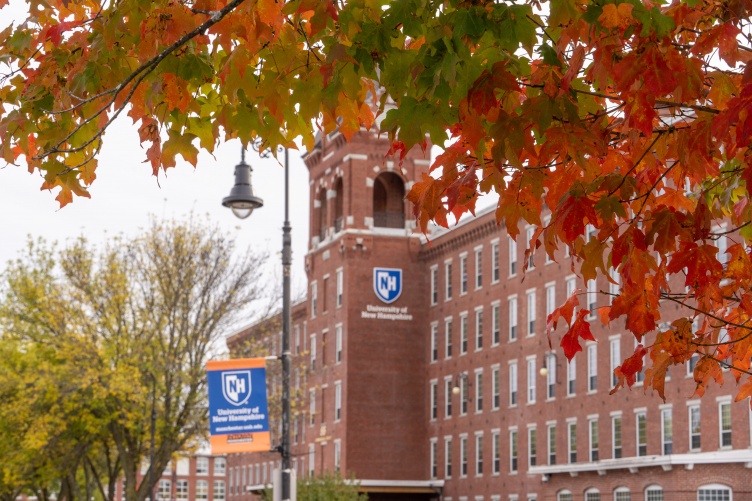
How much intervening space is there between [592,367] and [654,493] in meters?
8.32

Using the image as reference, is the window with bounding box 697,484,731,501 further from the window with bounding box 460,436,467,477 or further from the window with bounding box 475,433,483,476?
the window with bounding box 460,436,467,477

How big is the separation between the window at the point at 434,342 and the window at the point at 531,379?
10.7m

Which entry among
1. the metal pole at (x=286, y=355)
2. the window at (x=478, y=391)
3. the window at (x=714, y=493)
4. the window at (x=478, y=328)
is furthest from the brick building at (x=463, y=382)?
the metal pole at (x=286, y=355)

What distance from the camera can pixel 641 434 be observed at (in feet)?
176

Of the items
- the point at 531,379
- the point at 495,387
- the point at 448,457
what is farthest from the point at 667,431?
the point at 448,457

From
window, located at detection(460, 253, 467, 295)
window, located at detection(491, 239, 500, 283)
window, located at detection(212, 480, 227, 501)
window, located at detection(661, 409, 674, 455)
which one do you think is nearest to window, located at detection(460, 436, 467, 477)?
window, located at detection(460, 253, 467, 295)

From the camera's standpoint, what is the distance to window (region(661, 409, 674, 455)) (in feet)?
169

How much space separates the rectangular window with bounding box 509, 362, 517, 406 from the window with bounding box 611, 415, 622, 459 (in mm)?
8503

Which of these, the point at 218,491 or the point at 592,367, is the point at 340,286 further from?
the point at 218,491

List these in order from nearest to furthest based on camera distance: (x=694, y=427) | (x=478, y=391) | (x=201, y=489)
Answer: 1. (x=694, y=427)
2. (x=478, y=391)
3. (x=201, y=489)

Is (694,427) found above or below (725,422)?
below

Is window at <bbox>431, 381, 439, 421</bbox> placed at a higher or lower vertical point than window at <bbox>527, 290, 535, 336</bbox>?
lower

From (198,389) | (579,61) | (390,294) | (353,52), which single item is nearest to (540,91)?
(579,61)

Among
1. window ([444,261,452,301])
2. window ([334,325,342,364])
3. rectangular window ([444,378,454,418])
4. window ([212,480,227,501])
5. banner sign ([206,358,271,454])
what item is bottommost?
window ([212,480,227,501])
